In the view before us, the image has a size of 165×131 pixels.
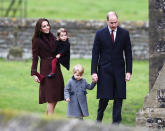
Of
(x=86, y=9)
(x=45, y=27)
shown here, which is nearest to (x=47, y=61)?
(x=45, y=27)

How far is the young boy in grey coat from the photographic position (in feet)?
34.6

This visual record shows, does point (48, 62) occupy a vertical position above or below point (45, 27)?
below

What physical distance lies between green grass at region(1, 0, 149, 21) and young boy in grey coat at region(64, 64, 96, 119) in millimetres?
19214

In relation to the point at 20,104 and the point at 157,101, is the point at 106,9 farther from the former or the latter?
the point at 157,101

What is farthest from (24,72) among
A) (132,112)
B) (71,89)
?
(71,89)

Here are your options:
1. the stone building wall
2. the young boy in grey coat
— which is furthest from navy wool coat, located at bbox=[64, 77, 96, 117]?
the stone building wall

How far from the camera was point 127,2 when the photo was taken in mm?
36062

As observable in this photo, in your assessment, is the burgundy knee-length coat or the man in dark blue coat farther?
the burgundy knee-length coat

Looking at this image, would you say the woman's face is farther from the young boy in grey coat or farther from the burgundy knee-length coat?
the young boy in grey coat

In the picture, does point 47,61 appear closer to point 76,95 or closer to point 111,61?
point 76,95

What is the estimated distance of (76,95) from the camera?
1059 centimetres

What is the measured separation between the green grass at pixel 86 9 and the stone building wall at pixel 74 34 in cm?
690

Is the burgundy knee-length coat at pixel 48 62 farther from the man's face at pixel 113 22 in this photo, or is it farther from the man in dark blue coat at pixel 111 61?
the man's face at pixel 113 22

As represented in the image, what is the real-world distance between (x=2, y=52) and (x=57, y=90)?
1186 cm
